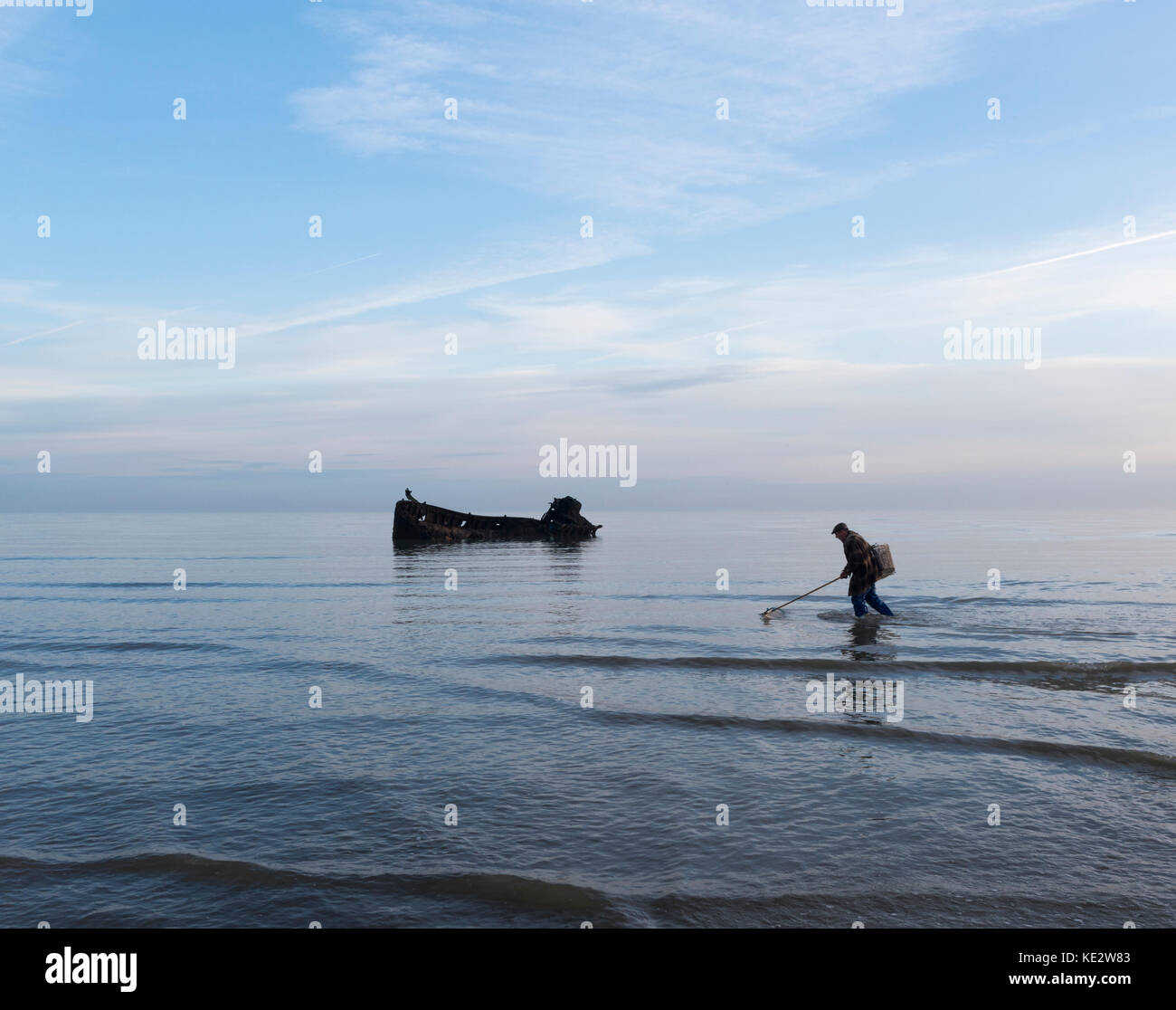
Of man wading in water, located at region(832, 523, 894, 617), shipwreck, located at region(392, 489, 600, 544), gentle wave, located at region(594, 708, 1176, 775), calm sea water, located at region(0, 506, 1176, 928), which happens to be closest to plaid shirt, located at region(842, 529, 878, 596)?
man wading in water, located at region(832, 523, 894, 617)

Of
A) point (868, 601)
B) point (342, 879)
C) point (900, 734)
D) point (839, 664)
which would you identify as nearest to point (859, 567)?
point (868, 601)

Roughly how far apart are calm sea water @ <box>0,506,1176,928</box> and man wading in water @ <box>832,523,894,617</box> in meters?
0.69

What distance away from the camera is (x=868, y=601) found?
19859mm

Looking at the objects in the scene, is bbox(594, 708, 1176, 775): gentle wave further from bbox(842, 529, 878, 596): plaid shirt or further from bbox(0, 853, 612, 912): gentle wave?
bbox(842, 529, 878, 596): plaid shirt

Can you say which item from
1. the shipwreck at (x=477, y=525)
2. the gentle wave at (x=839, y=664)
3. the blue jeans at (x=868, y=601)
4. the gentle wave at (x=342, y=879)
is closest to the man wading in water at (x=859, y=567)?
the blue jeans at (x=868, y=601)

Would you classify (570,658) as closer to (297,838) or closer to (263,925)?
(297,838)

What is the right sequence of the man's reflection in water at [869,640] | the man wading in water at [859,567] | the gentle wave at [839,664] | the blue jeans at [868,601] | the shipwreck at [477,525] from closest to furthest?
the gentle wave at [839,664] → the man's reflection in water at [869,640] → the man wading in water at [859,567] → the blue jeans at [868,601] → the shipwreck at [477,525]

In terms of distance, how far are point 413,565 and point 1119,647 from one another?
32865 mm

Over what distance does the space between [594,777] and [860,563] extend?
12.3 meters

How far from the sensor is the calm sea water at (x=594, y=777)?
5586 millimetres

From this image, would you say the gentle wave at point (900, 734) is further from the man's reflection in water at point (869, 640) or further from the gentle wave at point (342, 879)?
the gentle wave at point (342, 879)

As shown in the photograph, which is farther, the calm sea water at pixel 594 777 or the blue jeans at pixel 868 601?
the blue jeans at pixel 868 601

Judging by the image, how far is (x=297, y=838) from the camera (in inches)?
260
